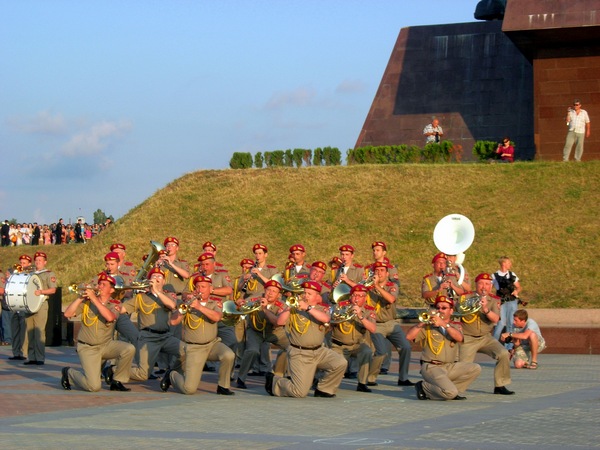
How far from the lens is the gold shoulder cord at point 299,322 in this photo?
44.4 feet

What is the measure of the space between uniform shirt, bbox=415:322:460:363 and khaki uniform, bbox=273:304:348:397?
1.03 m

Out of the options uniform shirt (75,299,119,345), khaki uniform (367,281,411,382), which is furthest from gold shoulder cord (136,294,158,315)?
khaki uniform (367,281,411,382)

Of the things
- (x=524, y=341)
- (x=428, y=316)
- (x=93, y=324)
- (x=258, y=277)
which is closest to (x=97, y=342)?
(x=93, y=324)

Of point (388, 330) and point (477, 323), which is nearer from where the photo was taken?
point (477, 323)

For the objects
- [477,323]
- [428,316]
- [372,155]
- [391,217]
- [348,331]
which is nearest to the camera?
[428,316]

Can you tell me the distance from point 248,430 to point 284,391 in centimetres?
317

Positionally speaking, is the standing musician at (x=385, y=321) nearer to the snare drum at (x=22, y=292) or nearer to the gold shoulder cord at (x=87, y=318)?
the gold shoulder cord at (x=87, y=318)

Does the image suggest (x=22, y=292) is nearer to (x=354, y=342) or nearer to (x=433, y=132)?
(x=354, y=342)

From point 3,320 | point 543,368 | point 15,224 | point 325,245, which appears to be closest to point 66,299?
point 3,320

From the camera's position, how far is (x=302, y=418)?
37.7ft

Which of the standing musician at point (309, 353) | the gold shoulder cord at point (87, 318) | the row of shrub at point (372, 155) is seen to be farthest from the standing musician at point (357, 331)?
the row of shrub at point (372, 155)

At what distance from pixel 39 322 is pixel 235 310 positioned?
196 inches

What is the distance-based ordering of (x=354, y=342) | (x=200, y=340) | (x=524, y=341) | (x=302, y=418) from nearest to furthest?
(x=302, y=418), (x=200, y=340), (x=354, y=342), (x=524, y=341)

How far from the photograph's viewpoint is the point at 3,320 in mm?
23656
